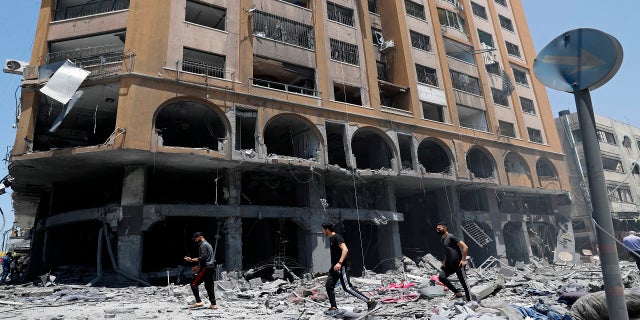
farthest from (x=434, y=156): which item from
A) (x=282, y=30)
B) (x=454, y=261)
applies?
(x=454, y=261)

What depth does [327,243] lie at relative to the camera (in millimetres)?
19984

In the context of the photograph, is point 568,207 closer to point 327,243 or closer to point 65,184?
point 327,243

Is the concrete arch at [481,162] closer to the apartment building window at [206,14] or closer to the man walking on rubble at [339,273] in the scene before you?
the apartment building window at [206,14]

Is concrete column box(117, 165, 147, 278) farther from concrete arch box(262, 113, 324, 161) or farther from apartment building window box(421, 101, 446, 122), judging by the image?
apartment building window box(421, 101, 446, 122)

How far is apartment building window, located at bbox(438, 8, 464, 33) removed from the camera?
31.6 meters

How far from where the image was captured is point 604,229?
2.77 m

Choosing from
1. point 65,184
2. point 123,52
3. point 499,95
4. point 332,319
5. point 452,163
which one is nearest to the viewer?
point 332,319

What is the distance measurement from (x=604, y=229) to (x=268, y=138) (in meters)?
21.6

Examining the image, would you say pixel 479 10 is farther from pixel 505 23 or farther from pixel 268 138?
pixel 268 138

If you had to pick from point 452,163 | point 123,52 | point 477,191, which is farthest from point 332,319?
point 477,191

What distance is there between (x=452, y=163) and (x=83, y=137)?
75.5ft

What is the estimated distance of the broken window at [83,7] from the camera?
20109 millimetres

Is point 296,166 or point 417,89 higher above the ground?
point 417,89

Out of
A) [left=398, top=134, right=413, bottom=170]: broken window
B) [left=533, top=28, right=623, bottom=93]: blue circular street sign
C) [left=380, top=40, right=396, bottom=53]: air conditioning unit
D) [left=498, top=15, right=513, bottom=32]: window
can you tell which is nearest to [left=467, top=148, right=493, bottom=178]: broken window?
[left=398, top=134, right=413, bottom=170]: broken window
